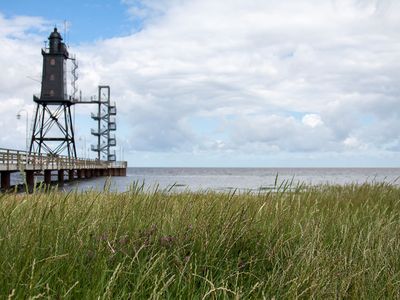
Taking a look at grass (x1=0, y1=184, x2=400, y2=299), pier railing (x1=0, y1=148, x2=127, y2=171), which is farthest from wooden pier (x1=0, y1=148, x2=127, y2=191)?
grass (x1=0, y1=184, x2=400, y2=299)

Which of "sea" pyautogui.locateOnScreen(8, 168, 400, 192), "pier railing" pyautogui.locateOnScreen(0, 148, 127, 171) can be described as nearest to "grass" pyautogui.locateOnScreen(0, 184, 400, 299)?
"sea" pyautogui.locateOnScreen(8, 168, 400, 192)

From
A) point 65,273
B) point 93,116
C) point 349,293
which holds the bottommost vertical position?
point 349,293

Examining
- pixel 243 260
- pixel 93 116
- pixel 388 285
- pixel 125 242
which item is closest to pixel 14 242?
pixel 125 242

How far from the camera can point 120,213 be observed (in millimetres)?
5777

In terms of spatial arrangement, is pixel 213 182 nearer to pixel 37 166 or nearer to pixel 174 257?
pixel 37 166

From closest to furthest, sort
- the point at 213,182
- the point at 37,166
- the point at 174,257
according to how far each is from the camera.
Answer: the point at 174,257 < the point at 37,166 < the point at 213,182

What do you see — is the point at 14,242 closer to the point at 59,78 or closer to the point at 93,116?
the point at 59,78

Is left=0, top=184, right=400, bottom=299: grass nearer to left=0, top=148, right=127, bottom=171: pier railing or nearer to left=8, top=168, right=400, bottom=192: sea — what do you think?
left=8, top=168, right=400, bottom=192: sea

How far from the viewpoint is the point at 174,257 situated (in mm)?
4594

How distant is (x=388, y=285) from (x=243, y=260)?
1.37m

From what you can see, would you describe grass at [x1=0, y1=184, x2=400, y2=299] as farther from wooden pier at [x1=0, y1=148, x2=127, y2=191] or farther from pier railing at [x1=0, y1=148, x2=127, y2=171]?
pier railing at [x1=0, y1=148, x2=127, y2=171]

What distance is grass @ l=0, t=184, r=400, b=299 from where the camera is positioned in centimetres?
366

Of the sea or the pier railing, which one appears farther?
the pier railing

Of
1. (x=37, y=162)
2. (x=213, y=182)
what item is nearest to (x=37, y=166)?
(x=37, y=162)
